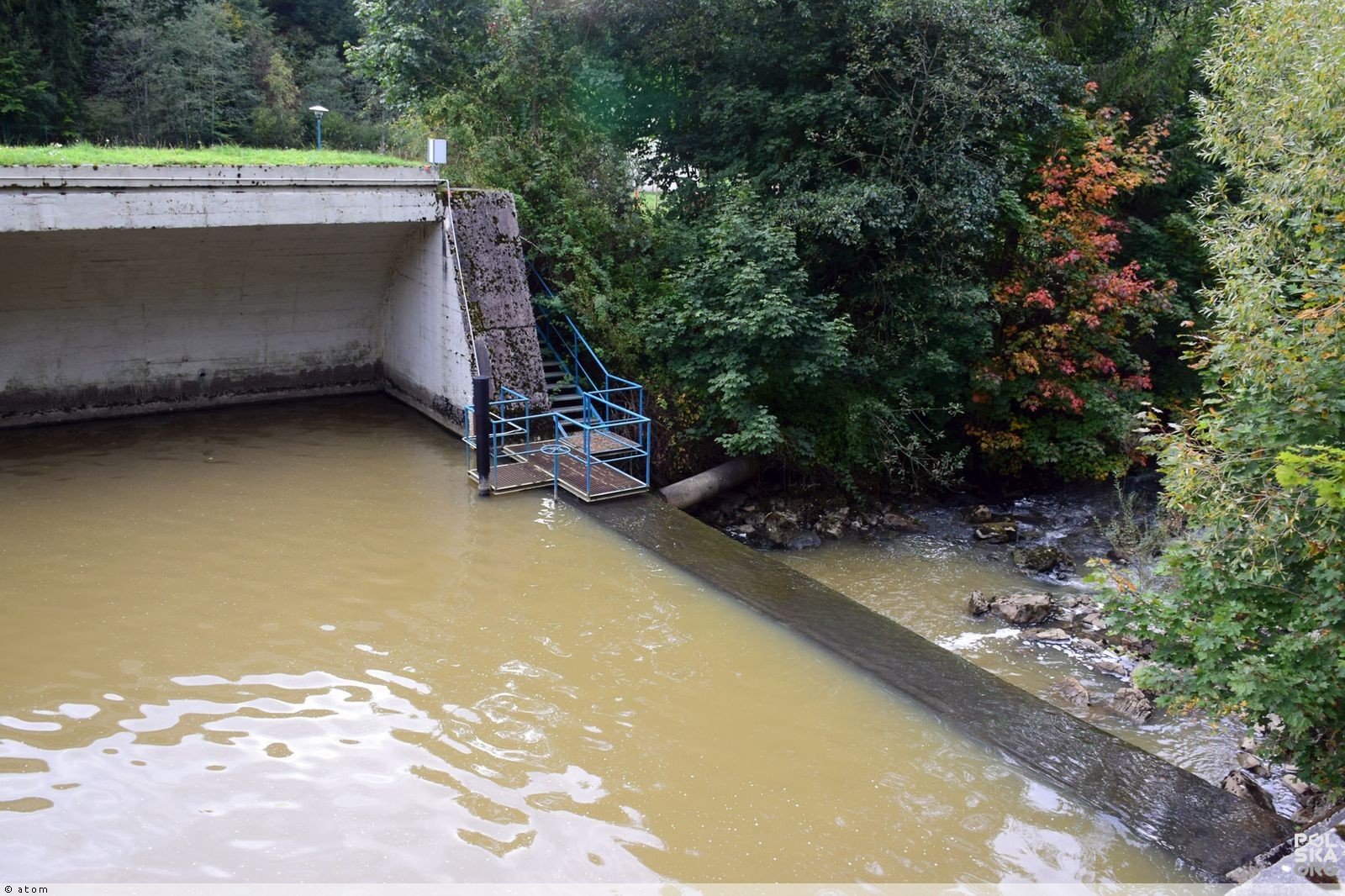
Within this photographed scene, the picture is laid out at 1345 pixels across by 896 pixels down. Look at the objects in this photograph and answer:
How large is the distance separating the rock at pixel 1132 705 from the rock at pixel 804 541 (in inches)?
176

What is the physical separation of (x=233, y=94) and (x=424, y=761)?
934 inches

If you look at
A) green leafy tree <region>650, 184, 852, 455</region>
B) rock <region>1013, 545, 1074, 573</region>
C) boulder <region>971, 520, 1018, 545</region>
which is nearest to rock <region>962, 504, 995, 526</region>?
boulder <region>971, 520, 1018, 545</region>

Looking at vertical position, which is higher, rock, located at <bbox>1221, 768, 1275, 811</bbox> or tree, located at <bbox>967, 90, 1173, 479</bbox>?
tree, located at <bbox>967, 90, 1173, 479</bbox>

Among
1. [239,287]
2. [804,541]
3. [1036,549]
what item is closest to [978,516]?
[1036,549]

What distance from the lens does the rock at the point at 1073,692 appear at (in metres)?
9.29

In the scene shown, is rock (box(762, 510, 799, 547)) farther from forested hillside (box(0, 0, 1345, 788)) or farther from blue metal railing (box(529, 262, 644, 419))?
blue metal railing (box(529, 262, 644, 419))

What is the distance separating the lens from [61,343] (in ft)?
44.9

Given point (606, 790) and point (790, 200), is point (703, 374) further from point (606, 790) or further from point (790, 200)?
point (606, 790)

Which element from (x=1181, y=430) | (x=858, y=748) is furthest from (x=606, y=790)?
(x=1181, y=430)

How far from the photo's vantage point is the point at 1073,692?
9.43 metres

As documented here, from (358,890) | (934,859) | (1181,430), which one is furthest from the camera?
(1181,430)

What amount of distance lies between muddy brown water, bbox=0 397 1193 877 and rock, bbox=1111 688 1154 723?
2593 mm

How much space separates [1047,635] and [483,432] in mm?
6592

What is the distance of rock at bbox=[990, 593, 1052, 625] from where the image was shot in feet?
35.7
